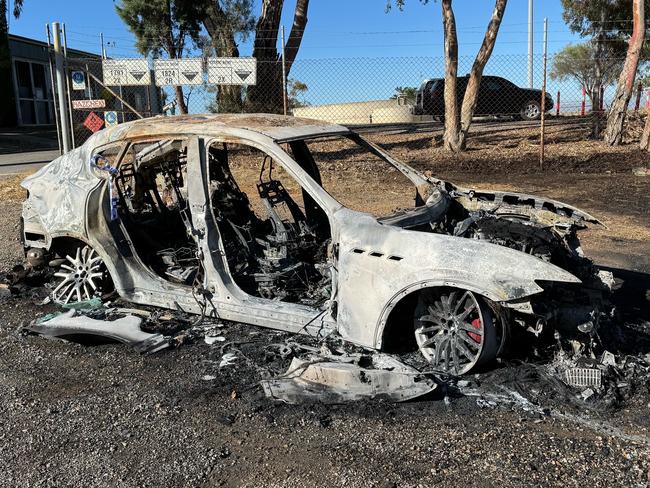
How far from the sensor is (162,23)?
92.6 feet

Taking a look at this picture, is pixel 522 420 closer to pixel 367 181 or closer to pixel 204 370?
pixel 204 370

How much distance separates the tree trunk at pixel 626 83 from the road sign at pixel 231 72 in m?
8.57

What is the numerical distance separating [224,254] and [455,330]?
176 cm

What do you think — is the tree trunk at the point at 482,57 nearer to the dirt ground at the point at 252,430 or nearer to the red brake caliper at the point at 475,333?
the dirt ground at the point at 252,430

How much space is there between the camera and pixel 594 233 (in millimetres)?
8008

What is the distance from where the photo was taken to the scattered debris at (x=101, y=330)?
176 inches

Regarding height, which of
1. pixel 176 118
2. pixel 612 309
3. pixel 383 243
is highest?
pixel 176 118

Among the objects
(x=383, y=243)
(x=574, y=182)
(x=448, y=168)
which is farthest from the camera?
(x=448, y=168)

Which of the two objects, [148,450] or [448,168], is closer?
[148,450]

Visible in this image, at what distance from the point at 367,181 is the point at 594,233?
194 inches

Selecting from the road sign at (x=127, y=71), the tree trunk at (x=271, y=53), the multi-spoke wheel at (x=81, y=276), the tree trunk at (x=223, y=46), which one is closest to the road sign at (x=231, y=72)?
the road sign at (x=127, y=71)

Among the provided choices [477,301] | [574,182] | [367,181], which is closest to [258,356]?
[477,301]

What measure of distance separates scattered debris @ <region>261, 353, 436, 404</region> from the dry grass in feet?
30.1

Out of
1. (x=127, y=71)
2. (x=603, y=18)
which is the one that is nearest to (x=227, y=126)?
(x=127, y=71)
